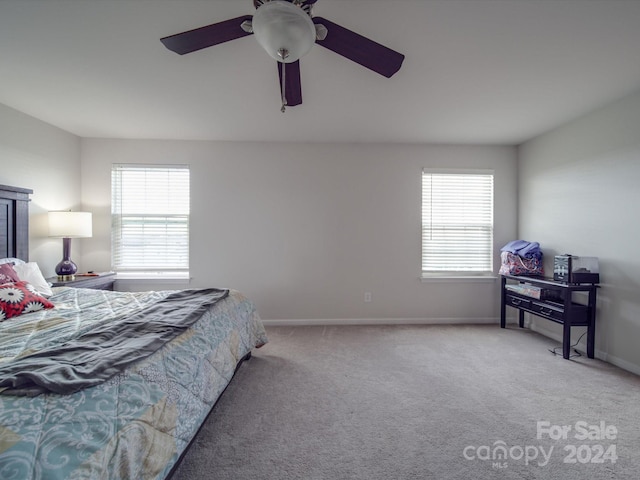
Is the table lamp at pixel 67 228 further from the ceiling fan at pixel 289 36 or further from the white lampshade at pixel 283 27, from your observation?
the white lampshade at pixel 283 27

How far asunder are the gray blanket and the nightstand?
1.73 m

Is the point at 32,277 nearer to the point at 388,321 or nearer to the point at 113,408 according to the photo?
the point at 113,408

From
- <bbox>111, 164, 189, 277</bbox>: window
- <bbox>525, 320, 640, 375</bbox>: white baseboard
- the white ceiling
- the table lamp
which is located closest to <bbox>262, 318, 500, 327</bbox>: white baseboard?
<bbox>525, 320, 640, 375</bbox>: white baseboard

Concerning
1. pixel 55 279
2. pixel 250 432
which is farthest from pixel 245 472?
pixel 55 279

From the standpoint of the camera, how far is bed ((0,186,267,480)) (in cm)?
84

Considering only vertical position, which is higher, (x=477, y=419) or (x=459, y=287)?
(x=459, y=287)

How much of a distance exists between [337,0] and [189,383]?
2.18 m

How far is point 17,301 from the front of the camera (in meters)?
1.89

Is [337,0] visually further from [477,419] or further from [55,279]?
[55,279]

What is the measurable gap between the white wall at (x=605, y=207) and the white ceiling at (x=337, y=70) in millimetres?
257

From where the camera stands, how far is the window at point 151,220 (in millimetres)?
3711

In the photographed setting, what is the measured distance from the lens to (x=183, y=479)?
1405mm

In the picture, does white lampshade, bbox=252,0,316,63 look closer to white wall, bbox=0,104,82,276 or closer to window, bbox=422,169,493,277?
window, bbox=422,169,493,277

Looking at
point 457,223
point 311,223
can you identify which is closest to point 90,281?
point 311,223
